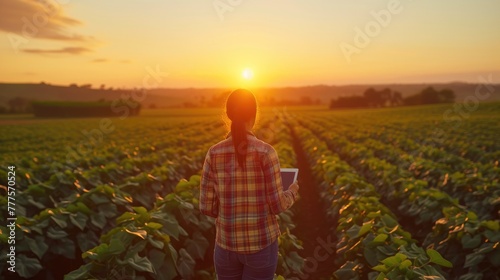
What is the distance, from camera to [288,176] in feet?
11.7

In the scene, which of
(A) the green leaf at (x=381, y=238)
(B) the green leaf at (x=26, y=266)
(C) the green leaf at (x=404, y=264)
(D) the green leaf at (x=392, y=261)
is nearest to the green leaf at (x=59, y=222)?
(B) the green leaf at (x=26, y=266)

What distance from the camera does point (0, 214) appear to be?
22.2ft

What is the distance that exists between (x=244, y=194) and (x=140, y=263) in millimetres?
1594

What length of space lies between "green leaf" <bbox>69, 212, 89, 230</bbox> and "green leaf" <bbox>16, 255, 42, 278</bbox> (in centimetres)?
77

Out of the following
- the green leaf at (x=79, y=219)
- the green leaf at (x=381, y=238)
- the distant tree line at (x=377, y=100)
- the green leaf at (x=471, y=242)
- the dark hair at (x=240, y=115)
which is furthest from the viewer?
the distant tree line at (x=377, y=100)

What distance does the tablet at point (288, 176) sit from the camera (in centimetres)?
354

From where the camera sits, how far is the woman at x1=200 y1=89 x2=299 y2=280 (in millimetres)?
3199

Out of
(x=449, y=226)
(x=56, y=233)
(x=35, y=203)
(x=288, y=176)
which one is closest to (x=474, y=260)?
(x=449, y=226)

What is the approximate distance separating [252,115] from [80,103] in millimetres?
97958

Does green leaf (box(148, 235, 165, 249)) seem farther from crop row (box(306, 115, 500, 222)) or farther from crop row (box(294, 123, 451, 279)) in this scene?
crop row (box(306, 115, 500, 222))

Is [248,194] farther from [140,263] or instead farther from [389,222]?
[389,222]

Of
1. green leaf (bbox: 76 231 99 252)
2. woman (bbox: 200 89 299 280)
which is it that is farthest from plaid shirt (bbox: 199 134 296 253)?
green leaf (bbox: 76 231 99 252)

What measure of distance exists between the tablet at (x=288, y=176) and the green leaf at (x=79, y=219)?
11.6 feet

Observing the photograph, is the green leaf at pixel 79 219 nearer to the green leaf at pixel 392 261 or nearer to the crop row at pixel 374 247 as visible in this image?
the crop row at pixel 374 247
